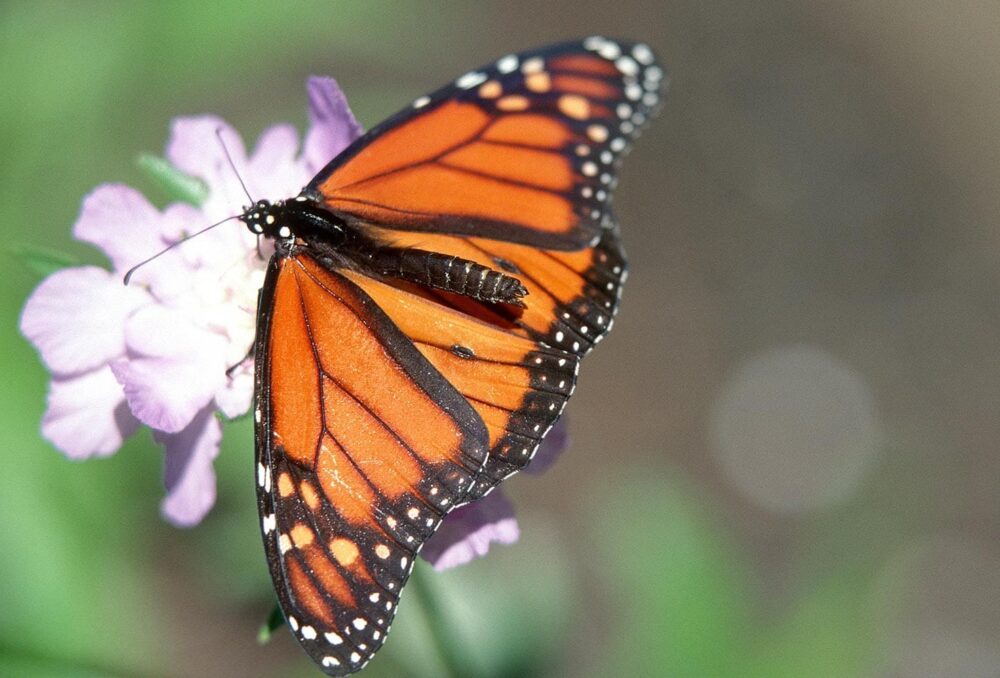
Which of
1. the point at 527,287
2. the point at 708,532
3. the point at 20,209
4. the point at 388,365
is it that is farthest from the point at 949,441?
the point at 20,209

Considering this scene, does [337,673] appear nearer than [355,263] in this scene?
Yes

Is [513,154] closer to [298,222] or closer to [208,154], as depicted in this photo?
[298,222]

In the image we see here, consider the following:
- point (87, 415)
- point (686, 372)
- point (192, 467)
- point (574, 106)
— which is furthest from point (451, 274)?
point (686, 372)

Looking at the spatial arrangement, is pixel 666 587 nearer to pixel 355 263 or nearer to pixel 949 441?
pixel 355 263

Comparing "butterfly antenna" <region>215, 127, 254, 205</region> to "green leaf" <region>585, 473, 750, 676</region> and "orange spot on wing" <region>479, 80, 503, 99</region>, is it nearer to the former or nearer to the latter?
"orange spot on wing" <region>479, 80, 503, 99</region>

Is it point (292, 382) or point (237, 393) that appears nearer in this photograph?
point (292, 382)

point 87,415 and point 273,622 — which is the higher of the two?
point 87,415

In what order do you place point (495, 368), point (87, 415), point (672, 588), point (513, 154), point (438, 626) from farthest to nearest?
point (672, 588) < point (438, 626) < point (87, 415) < point (513, 154) < point (495, 368)

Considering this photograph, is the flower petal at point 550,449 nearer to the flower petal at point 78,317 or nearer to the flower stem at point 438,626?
the flower stem at point 438,626
